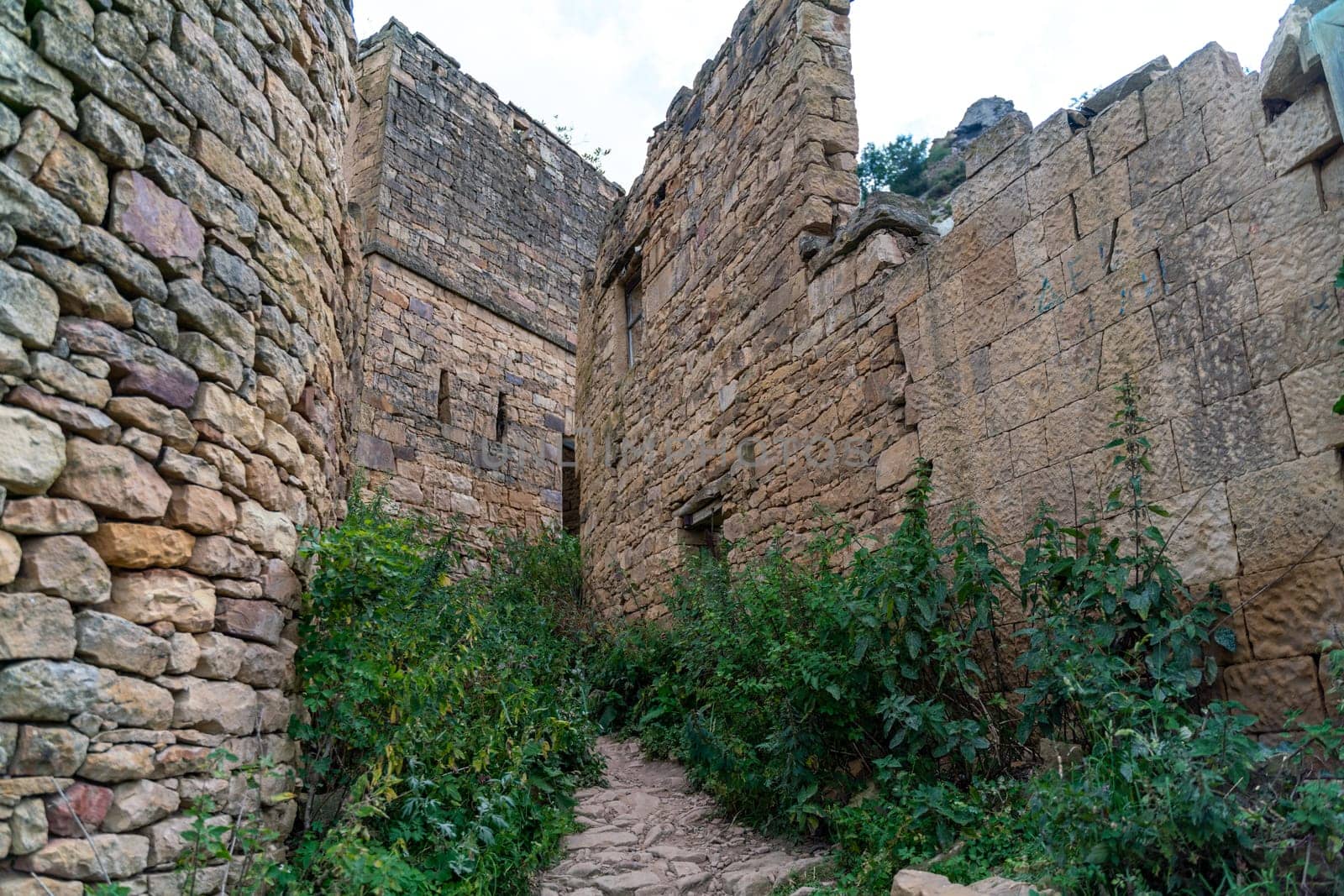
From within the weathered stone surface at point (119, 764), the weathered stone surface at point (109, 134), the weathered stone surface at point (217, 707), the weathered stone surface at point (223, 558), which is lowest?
the weathered stone surface at point (119, 764)

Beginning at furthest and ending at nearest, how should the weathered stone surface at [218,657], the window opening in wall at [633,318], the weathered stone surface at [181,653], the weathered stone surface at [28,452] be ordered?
the window opening in wall at [633,318] → the weathered stone surface at [218,657] → the weathered stone surface at [181,653] → the weathered stone surface at [28,452]

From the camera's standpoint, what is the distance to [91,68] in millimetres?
2607

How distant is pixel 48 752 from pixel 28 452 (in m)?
0.71

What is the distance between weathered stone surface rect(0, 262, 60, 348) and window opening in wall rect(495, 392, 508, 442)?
8618 millimetres

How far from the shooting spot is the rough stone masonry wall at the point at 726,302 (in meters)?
5.99

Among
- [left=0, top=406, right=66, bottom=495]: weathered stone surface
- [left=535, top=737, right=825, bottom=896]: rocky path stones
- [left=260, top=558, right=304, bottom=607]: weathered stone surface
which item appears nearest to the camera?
[left=0, top=406, right=66, bottom=495]: weathered stone surface

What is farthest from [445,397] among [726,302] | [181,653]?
[181,653]

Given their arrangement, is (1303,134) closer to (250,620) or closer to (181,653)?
(250,620)

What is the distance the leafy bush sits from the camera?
3154 mm

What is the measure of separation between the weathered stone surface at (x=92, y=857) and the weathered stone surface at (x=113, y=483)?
81 centimetres

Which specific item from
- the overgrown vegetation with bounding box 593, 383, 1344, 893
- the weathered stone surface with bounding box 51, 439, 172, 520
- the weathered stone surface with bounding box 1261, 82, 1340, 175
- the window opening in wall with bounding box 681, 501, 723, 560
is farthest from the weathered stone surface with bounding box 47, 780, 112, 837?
the window opening in wall with bounding box 681, 501, 723, 560

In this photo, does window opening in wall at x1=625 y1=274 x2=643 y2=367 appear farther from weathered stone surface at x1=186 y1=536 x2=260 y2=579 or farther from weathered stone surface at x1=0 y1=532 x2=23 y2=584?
weathered stone surface at x1=0 y1=532 x2=23 y2=584

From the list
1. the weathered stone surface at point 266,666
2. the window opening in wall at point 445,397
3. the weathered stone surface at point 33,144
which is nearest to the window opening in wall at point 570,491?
the window opening in wall at point 445,397

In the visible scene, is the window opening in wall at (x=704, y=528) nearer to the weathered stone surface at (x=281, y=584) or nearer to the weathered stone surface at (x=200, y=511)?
the weathered stone surface at (x=281, y=584)
